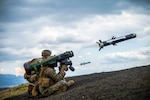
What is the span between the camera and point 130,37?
22234 millimetres

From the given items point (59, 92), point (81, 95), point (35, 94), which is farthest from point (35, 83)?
point (81, 95)

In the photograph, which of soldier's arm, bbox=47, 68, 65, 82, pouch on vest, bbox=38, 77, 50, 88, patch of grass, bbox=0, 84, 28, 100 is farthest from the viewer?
patch of grass, bbox=0, 84, 28, 100

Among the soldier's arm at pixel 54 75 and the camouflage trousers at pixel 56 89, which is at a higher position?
the soldier's arm at pixel 54 75

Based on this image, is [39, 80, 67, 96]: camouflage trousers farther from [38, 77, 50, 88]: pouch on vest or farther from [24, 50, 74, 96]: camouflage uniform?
[38, 77, 50, 88]: pouch on vest

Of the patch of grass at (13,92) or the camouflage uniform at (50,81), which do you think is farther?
the patch of grass at (13,92)

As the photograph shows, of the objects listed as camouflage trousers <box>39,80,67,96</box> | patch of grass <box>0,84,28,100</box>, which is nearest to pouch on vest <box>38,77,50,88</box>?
camouflage trousers <box>39,80,67,96</box>

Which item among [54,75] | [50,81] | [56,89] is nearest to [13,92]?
[50,81]

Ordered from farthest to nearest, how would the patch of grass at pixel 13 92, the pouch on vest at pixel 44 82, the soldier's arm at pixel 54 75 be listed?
1. the patch of grass at pixel 13 92
2. the pouch on vest at pixel 44 82
3. the soldier's arm at pixel 54 75

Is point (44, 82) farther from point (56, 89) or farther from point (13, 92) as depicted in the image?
point (13, 92)

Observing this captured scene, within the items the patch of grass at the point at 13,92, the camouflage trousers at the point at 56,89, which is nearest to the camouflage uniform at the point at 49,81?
the camouflage trousers at the point at 56,89

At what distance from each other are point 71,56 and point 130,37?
8.17 meters

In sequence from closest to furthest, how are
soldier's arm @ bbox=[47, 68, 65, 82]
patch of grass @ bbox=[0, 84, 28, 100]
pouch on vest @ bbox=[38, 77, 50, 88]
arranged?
soldier's arm @ bbox=[47, 68, 65, 82] → pouch on vest @ bbox=[38, 77, 50, 88] → patch of grass @ bbox=[0, 84, 28, 100]

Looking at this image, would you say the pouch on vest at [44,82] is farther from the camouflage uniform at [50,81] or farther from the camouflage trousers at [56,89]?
the camouflage trousers at [56,89]

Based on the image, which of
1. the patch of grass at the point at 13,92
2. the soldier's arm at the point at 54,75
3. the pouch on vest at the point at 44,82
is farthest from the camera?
the patch of grass at the point at 13,92
